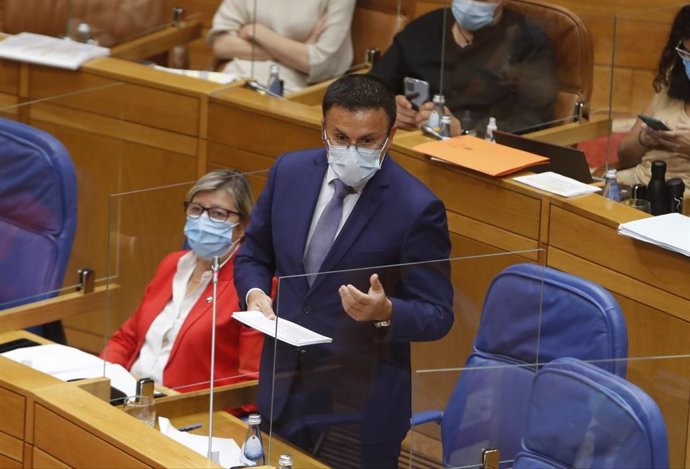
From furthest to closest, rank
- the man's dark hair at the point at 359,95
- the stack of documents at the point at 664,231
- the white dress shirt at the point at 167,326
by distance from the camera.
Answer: the white dress shirt at the point at 167,326, the stack of documents at the point at 664,231, the man's dark hair at the point at 359,95

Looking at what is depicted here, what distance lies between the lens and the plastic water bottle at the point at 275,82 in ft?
13.9

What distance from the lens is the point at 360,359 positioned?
8.13ft

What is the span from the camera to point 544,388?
2.27 metres

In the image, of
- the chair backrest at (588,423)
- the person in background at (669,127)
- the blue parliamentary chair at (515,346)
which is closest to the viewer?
the chair backrest at (588,423)

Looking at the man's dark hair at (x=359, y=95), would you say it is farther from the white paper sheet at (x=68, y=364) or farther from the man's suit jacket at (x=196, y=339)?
the white paper sheet at (x=68, y=364)

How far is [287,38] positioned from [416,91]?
1.89 ft

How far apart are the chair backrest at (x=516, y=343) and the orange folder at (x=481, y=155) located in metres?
0.82

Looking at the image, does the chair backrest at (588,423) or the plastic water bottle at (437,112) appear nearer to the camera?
the chair backrest at (588,423)

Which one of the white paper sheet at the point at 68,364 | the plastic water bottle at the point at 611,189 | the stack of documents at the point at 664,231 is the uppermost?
the plastic water bottle at the point at 611,189

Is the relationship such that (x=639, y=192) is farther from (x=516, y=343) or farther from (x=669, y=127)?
(x=516, y=343)

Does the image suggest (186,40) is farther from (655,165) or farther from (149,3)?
(655,165)

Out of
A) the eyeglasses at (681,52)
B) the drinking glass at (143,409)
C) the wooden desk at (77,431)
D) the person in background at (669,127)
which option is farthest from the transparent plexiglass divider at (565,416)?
the eyeglasses at (681,52)

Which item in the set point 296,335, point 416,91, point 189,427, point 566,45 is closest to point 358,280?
point 296,335

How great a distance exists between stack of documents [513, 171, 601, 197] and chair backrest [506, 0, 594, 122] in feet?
1.76
